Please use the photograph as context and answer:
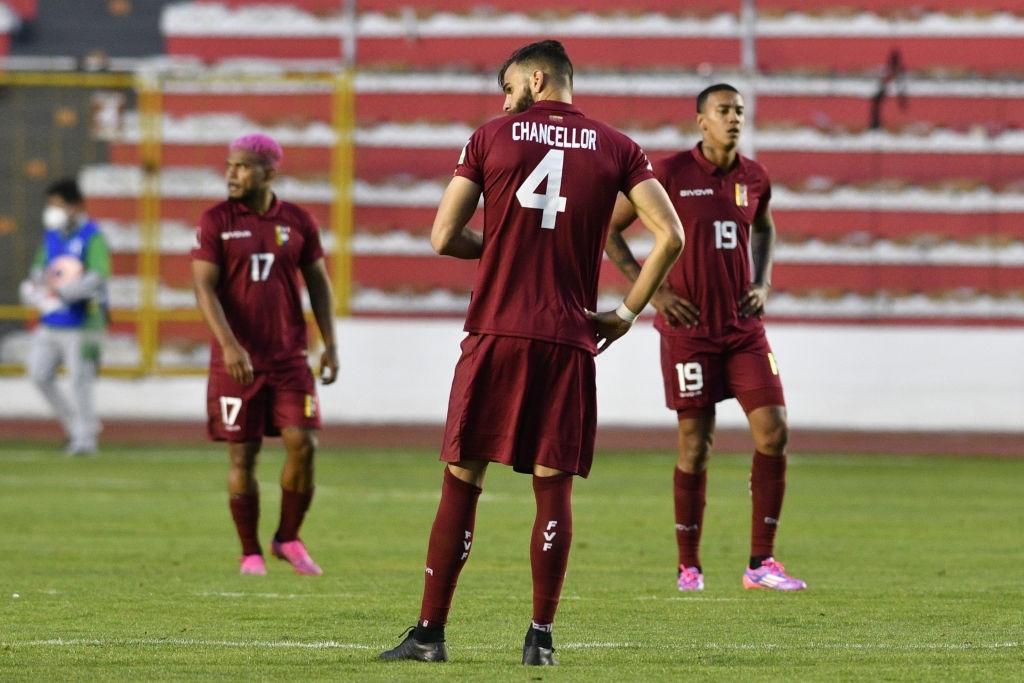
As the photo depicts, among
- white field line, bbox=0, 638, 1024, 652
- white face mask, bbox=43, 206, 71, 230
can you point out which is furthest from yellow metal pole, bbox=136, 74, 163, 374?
white field line, bbox=0, 638, 1024, 652

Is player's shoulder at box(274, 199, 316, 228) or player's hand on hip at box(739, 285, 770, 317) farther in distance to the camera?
player's shoulder at box(274, 199, 316, 228)

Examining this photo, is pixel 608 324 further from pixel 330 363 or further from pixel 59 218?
pixel 59 218

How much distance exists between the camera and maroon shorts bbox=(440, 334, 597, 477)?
233 inches

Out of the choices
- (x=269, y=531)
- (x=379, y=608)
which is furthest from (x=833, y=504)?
(x=379, y=608)

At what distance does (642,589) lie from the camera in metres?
8.20

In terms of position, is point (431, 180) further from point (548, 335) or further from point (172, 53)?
point (548, 335)

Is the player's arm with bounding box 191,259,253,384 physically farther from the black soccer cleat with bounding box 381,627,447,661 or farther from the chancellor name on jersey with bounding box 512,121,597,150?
the chancellor name on jersey with bounding box 512,121,597,150

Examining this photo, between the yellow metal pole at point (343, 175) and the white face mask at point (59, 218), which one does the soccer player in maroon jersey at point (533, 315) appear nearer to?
the white face mask at point (59, 218)

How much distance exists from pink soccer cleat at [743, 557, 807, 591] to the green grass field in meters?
0.11

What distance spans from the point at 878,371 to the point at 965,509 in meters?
6.59

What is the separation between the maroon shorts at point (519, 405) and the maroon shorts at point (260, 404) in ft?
10.4

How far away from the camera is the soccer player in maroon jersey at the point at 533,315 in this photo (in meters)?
5.88

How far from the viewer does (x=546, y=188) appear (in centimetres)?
589

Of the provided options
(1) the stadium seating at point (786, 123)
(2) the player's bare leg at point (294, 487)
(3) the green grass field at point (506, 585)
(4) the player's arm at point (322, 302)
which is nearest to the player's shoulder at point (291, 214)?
(4) the player's arm at point (322, 302)
